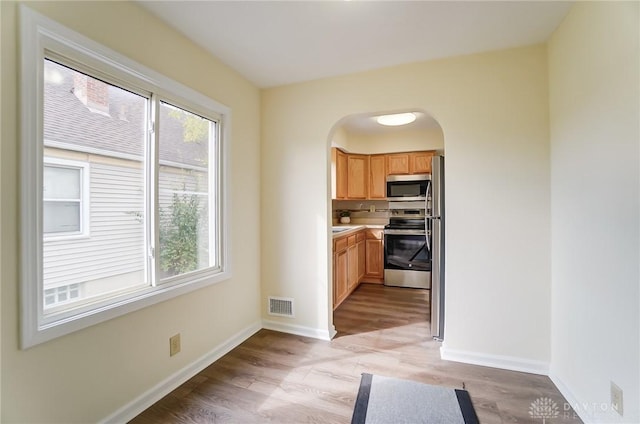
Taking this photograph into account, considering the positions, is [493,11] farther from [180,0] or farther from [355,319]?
[355,319]

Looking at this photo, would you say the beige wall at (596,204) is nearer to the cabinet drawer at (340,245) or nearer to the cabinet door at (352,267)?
the cabinet drawer at (340,245)

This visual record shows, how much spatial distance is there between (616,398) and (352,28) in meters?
2.57

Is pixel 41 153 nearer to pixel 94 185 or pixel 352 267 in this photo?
pixel 94 185

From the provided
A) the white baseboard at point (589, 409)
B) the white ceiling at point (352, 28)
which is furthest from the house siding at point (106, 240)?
the white baseboard at point (589, 409)

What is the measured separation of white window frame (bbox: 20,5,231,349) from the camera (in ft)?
4.10

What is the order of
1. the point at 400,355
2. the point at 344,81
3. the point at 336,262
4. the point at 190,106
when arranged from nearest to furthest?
1. the point at 190,106
2. the point at 400,355
3. the point at 344,81
4. the point at 336,262

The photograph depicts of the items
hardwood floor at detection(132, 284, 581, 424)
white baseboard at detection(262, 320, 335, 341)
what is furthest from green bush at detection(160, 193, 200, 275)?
white baseboard at detection(262, 320, 335, 341)

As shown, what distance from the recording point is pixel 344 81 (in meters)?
2.66

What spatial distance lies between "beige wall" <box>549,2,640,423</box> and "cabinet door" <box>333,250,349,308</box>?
204cm

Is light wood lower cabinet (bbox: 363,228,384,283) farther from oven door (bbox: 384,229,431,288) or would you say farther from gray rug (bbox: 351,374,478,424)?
gray rug (bbox: 351,374,478,424)

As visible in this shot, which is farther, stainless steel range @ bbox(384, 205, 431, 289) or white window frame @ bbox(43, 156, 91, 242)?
stainless steel range @ bbox(384, 205, 431, 289)

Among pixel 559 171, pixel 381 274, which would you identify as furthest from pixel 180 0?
pixel 381 274

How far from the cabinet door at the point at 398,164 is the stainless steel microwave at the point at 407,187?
0.14 metres

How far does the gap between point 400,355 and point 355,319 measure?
0.85 m
